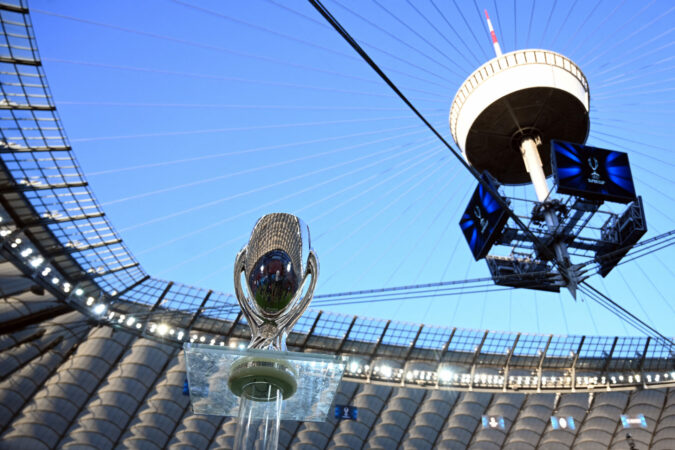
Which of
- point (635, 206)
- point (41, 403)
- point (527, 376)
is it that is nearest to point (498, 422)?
point (527, 376)

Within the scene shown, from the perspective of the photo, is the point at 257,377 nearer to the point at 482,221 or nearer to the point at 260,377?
the point at 260,377

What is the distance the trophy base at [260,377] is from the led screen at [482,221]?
88.2 feet

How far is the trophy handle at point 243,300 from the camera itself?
21.4ft

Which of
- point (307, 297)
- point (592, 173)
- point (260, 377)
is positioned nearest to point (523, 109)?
point (592, 173)

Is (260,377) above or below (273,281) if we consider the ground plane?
below

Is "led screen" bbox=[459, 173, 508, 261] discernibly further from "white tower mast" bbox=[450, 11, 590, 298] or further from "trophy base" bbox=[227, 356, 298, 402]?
"trophy base" bbox=[227, 356, 298, 402]

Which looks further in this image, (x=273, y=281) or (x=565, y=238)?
(x=565, y=238)

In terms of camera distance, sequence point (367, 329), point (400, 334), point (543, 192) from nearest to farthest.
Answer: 1. point (543, 192)
2. point (367, 329)
3. point (400, 334)

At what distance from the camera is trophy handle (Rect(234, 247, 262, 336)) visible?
21.4 ft

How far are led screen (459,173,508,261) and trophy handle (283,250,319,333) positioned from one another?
25.6 m

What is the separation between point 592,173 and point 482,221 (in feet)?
20.1

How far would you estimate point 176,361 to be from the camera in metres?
43.1

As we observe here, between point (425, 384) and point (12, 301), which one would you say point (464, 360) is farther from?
point (12, 301)

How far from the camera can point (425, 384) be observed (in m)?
45.0
